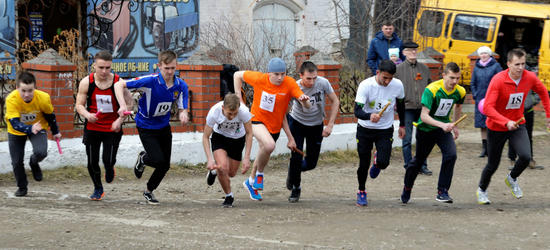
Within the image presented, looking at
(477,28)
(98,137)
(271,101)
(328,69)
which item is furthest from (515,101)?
(477,28)

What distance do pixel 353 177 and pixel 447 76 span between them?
295 cm

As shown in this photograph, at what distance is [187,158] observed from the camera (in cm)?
921

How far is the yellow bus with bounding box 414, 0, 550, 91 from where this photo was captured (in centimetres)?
1559

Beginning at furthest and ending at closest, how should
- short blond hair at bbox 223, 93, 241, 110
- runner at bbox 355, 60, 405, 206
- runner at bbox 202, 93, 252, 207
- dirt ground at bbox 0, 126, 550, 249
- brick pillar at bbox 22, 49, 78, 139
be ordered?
brick pillar at bbox 22, 49, 78, 139 → runner at bbox 355, 60, 405, 206 → runner at bbox 202, 93, 252, 207 → short blond hair at bbox 223, 93, 241, 110 → dirt ground at bbox 0, 126, 550, 249

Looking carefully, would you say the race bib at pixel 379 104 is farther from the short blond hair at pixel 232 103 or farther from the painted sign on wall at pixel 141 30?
the painted sign on wall at pixel 141 30

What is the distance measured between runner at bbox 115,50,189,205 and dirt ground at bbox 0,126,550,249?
0.54 meters

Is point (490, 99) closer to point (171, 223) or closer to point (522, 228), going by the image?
point (522, 228)

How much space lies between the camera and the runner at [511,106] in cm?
662

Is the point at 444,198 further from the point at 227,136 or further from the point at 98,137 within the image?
the point at 98,137

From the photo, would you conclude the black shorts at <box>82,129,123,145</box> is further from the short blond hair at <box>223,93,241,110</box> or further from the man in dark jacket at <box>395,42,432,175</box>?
the man in dark jacket at <box>395,42,432,175</box>

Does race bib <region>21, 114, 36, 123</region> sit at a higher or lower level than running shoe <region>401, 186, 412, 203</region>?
higher

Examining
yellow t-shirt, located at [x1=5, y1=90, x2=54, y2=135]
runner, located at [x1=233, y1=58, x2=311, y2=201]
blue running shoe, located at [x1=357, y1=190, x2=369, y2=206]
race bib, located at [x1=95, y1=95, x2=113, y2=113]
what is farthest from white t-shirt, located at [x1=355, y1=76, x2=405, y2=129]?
yellow t-shirt, located at [x1=5, y1=90, x2=54, y2=135]

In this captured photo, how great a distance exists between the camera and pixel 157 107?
6586 mm

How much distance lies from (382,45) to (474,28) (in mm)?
7615
